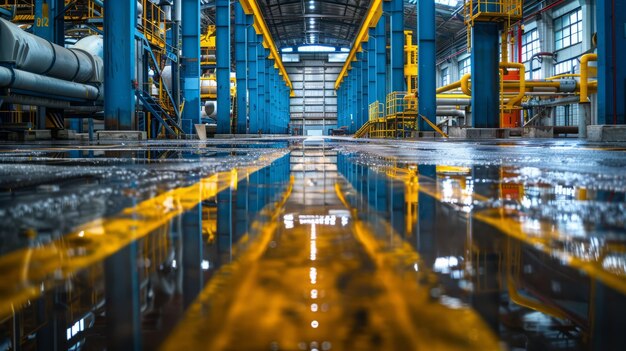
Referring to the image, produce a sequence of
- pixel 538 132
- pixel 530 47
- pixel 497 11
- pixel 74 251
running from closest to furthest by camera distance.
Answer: pixel 74 251 < pixel 497 11 < pixel 538 132 < pixel 530 47

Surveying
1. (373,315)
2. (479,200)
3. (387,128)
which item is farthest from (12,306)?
(387,128)

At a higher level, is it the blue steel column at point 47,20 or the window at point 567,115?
the blue steel column at point 47,20

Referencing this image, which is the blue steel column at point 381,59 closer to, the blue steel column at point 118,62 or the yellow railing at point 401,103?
the yellow railing at point 401,103

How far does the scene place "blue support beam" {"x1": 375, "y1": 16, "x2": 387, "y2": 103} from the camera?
93.0ft

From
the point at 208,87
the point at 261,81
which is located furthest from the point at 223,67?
the point at 261,81

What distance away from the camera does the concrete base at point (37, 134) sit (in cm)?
1593

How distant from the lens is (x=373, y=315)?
A: 74cm

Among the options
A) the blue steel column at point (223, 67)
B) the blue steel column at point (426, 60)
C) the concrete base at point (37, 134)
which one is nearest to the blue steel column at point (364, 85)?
the blue steel column at point (223, 67)

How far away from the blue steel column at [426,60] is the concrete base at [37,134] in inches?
482

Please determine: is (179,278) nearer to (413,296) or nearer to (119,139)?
(413,296)

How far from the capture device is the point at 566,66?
2811 cm

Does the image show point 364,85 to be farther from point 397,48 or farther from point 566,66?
point 397,48

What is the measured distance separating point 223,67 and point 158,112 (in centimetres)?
433

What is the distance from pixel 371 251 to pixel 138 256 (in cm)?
49
